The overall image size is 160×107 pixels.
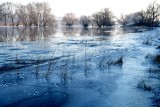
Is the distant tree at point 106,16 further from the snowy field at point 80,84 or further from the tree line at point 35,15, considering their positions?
the snowy field at point 80,84

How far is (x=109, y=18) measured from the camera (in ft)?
325

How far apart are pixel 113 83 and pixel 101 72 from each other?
1.97m

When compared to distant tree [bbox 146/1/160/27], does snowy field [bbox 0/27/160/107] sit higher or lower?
lower

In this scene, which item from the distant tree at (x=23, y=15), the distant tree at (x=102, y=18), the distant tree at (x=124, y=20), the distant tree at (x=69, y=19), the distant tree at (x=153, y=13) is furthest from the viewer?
the distant tree at (x=124, y=20)

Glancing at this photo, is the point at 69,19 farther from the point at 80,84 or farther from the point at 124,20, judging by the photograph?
the point at 80,84

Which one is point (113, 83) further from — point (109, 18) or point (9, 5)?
point (9, 5)

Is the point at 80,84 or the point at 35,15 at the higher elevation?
the point at 35,15

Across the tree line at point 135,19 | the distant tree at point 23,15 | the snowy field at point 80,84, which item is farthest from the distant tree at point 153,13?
the snowy field at point 80,84

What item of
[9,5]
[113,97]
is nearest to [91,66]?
[113,97]

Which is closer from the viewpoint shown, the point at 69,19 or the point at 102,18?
the point at 102,18

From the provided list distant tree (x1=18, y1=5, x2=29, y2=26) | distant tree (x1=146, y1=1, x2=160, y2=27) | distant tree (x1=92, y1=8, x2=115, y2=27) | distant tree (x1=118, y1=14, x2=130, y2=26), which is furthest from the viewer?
distant tree (x1=118, y1=14, x2=130, y2=26)

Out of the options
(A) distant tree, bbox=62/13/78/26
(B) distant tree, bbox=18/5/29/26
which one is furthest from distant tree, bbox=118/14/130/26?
(B) distant tree, bbox=18/5/29/26

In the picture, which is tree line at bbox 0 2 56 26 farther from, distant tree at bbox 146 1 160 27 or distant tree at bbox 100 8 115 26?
distant tree at bbox 146 1 160 27

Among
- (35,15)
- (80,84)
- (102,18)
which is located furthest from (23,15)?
(80,84)
